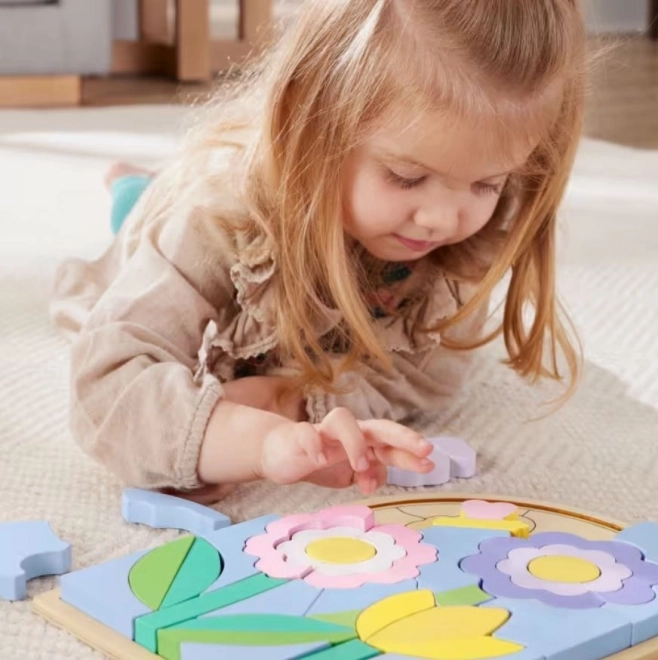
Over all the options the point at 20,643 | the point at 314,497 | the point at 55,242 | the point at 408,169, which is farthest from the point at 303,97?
the point at 55,242

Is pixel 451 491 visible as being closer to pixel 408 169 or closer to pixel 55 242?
pixel 408 169

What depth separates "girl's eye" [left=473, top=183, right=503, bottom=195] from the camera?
0.90 meters

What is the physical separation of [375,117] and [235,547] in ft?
1.02

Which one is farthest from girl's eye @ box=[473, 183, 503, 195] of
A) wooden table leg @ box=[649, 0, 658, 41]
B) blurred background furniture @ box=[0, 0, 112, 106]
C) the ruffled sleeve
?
wooden table leg @ box=[649, 0, 658, 41]

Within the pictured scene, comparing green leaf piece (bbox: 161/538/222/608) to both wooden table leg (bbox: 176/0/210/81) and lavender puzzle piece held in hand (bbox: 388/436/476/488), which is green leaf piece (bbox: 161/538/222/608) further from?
wooden table leg (bbox: 176/0/210/81)

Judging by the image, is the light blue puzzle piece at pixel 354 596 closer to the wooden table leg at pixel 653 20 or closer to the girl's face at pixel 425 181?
the girl's face at pixel 425 181

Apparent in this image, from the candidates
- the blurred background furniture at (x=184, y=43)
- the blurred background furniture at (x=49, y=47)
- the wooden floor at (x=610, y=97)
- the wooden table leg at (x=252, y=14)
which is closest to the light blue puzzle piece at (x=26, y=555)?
the wooden floor at (x=610, y=97)

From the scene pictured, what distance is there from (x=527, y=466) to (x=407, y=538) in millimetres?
236

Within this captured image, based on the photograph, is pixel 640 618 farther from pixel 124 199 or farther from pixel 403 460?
pixel 124 199

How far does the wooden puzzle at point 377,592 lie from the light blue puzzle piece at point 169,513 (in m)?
0.05

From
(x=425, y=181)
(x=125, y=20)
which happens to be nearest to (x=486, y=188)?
(x=425, y=181)

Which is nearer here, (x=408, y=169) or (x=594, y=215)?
(x=408, y=169)

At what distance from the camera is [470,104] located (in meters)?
0.85

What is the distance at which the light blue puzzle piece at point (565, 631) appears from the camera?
0.64m
